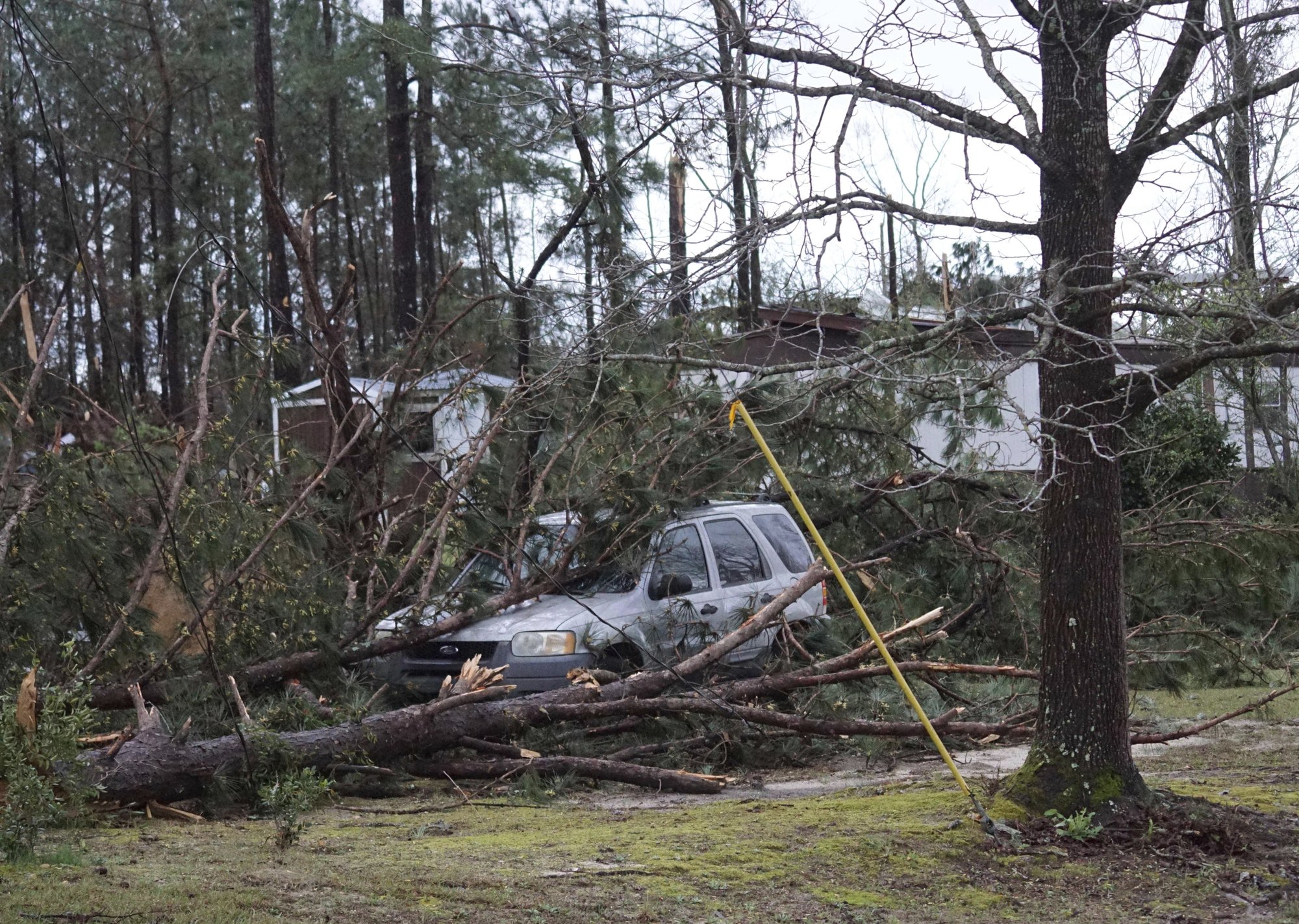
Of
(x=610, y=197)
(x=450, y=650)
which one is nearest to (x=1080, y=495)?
(x=450, y=650)

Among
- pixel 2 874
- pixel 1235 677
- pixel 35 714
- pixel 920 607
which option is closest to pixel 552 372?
pixel 35 714

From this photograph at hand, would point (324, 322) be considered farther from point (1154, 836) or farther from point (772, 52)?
point (1154, 836)

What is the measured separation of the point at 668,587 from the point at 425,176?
19.4 metres

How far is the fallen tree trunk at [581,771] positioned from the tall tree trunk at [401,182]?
40.6ft

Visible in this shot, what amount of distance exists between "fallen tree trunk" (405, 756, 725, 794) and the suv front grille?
1.21m

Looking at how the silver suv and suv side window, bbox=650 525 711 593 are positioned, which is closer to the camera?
the silver suv

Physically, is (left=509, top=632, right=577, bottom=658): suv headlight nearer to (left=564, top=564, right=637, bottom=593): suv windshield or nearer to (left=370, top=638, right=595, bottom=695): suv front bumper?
(left=370, top=638, right=595, bottom=695): suv front bumper

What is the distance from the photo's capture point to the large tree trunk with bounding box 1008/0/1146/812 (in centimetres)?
546

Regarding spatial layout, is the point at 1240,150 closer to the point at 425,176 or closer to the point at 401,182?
the point at 401,182

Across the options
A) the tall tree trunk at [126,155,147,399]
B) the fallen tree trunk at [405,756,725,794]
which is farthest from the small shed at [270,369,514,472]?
the tall tree trunk at [126,155,147,399]

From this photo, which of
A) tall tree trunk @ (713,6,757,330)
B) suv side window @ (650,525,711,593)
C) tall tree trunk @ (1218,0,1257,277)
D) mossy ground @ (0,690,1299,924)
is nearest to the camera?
mossy ground @ (0,690,1299,924)

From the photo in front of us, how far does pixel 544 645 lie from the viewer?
8445mm

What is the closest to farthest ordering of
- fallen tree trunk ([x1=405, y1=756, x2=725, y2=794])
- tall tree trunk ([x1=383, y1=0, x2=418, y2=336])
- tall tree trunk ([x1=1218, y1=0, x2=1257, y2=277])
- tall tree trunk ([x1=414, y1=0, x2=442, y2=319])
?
tall tree trunk ([x1=1218, y1=0, x2=1257, y2=277])
fallen tree trunk ([x1=405, y1=756, x2=725, y2=794])
tall tree trunk ([x1=383, y1=0, x2=418, y2=336])
tall tree trunk ([x1=414, y1=0, x2=442, y2=319])

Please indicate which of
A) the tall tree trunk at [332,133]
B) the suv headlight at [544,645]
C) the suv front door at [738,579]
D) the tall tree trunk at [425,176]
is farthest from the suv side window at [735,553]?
the tall tree trunk at [332,133]
